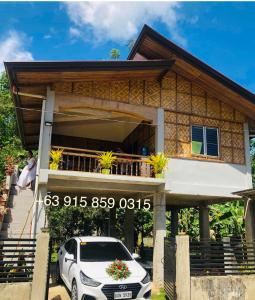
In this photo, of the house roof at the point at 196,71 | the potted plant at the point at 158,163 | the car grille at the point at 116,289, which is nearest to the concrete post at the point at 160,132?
the potted plant at the point at 158,163

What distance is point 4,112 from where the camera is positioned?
102 ft

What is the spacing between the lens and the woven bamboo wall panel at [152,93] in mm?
14258

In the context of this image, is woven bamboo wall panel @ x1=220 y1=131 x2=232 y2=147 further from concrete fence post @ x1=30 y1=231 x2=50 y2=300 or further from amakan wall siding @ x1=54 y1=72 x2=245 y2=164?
concrete fence post @ x1=30 y1=231 x2=50 y2=300

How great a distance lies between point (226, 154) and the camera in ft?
49.0

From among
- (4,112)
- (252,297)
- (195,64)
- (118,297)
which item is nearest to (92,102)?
(195,64)

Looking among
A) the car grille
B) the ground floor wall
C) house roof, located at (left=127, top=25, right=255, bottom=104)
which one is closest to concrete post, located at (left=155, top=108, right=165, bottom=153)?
house roof, located at (left=127, top=25, right=255, bottom=104)

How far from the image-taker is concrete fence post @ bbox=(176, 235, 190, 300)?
934 cm

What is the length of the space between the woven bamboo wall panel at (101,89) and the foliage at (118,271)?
6883mm

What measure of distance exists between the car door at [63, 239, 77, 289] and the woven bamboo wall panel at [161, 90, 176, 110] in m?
7.11

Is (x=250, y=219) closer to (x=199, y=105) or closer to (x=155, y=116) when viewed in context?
(x=199, y=105)

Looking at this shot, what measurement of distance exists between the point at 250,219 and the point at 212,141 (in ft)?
12.3

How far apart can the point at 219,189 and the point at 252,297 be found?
5.11 m

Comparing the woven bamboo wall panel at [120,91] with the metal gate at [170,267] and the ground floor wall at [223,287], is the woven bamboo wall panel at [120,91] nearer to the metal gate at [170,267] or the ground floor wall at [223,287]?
the metal gate at [170,267]

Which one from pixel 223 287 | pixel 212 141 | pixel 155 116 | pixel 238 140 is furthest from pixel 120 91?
pixel 223 287
